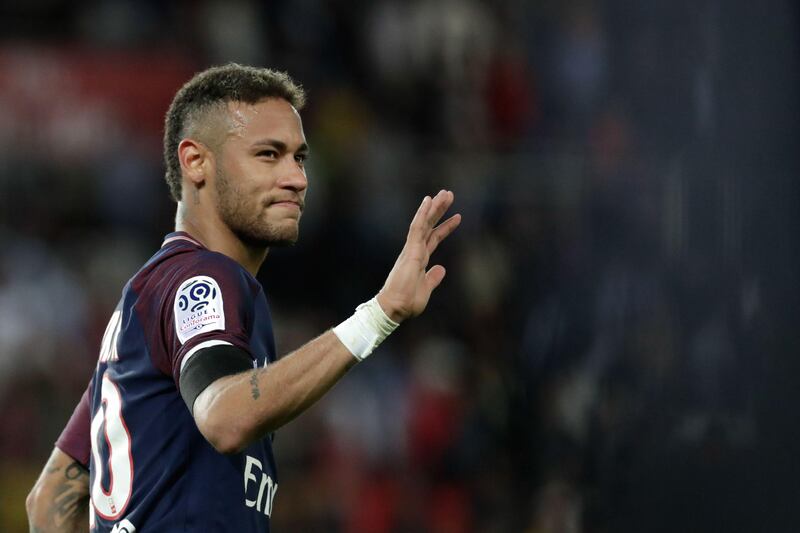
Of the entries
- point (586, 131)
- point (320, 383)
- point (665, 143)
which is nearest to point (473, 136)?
point (586, 131)

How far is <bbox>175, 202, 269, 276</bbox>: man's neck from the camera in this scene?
3.76 meters

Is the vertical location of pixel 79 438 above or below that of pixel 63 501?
above

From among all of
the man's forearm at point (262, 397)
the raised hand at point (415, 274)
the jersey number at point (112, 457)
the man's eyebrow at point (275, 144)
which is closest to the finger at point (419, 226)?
the raised hand at point (415, 274)

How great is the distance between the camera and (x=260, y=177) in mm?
3678

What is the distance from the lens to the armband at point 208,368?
10.0 feet

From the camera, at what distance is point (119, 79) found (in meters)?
10.0

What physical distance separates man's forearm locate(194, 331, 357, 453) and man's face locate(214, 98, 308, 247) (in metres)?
0.72

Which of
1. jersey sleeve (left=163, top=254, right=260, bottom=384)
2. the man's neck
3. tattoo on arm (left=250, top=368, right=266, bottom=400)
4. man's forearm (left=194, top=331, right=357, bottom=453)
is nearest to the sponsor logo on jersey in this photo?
jersey sleeve (left=163, top=254, right=260, bottom=384)

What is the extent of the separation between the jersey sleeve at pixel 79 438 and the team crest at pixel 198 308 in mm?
888

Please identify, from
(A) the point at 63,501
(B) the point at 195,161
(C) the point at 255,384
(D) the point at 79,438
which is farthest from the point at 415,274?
(A) the point at 63,501

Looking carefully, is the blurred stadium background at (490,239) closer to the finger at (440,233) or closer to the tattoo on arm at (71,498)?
the finger at (440,233)

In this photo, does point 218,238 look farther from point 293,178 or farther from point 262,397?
point 262,397

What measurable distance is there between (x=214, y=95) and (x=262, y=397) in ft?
3.97

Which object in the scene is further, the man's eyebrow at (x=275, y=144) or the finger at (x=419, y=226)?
the man's eyebrow at (x=275, y=144)
